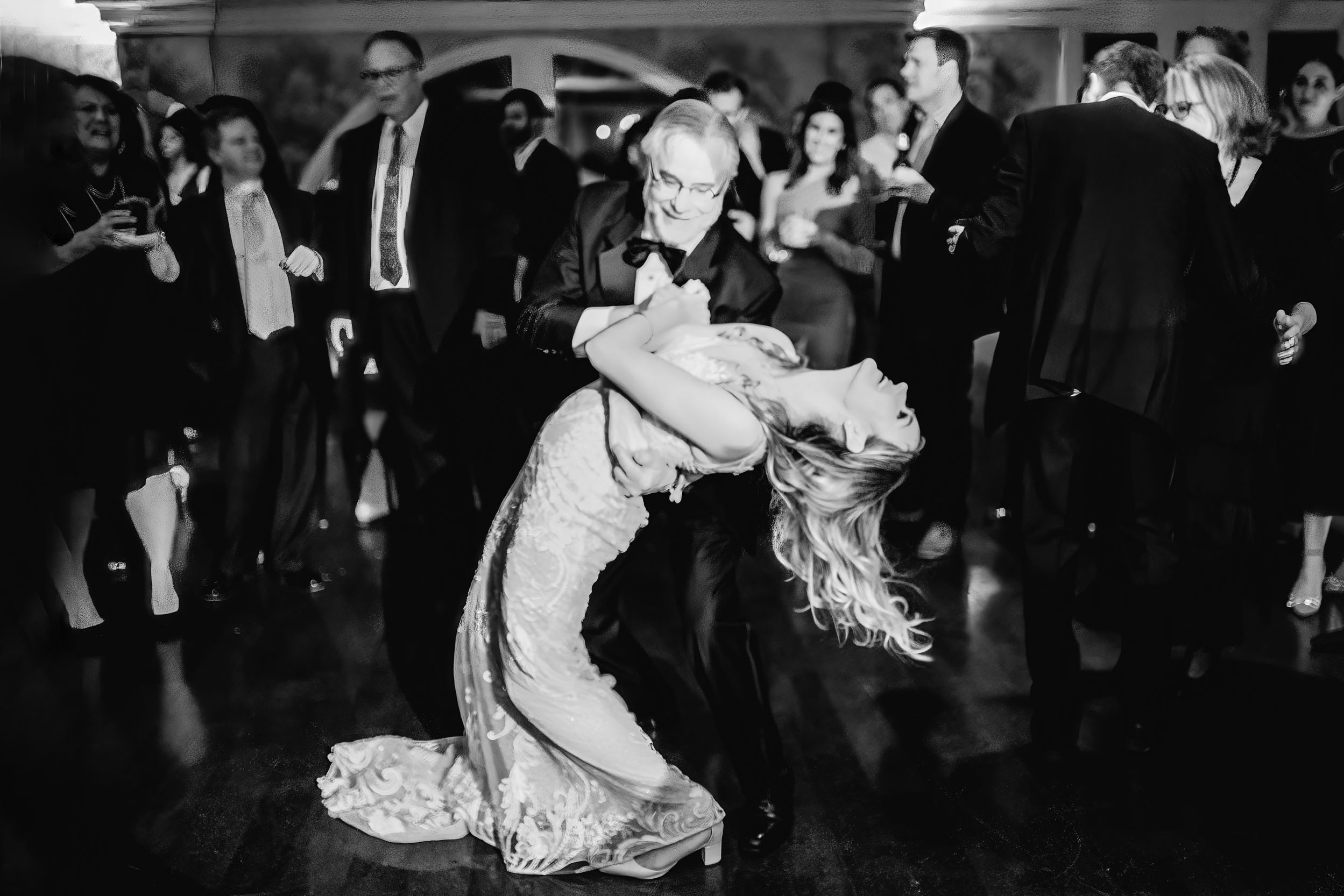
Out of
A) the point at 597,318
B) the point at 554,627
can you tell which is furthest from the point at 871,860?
the point at 597,318

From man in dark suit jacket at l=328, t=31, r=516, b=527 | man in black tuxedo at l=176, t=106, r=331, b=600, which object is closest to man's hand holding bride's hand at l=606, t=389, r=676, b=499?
man in dark suit jacket at l=328, t=31, r=516, b=527

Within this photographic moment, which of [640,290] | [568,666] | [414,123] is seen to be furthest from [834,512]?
[414,123]

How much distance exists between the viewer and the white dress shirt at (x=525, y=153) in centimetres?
306

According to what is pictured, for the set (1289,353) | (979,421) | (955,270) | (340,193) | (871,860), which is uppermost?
(340,193)

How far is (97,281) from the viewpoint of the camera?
300 cm

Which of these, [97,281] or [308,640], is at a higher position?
[97,281]

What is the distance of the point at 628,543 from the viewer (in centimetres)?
211

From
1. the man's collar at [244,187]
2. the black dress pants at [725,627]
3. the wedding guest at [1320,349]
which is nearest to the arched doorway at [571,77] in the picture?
the man's collar at [244,187]

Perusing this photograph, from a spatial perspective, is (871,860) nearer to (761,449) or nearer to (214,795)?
(761,449)

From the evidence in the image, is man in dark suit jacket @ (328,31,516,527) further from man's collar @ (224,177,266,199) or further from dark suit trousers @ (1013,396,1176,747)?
dark suit trousers @ (1013,396,1176,747)

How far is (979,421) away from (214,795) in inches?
93.5

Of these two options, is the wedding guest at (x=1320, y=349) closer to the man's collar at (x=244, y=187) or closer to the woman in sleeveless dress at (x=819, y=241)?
the woman in sleeveless dress at (x=819, y=241)

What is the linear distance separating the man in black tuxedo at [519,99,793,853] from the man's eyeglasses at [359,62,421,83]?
93 cm

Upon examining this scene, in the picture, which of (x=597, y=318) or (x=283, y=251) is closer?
(x=597, y=318)
